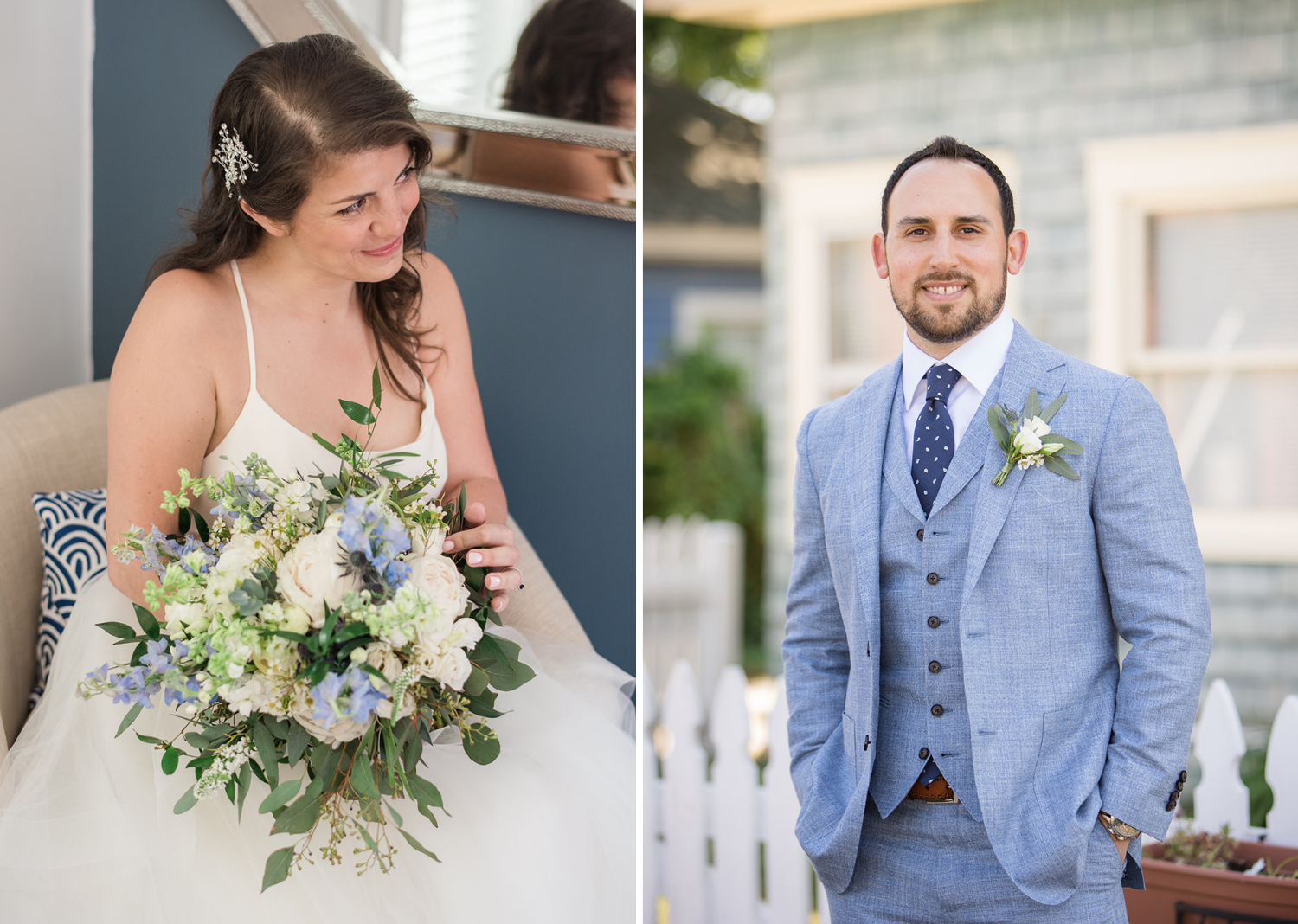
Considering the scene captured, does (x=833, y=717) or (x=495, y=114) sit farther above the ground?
(x=495, y=114)

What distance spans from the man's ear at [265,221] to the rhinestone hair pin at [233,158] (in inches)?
1.6

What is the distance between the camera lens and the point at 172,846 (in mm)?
1880

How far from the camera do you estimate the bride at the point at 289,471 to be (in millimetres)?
1867

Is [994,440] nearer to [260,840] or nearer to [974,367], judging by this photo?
[974,367]

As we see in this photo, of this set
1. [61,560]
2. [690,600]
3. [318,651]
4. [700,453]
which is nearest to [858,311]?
[690,600]

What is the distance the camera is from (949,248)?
1836mm

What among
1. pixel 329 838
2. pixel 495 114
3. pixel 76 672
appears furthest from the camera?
pixel 495 114

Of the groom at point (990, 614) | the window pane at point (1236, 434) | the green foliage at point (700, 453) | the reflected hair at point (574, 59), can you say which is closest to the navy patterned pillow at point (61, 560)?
the reflected hair at point (574, 59)

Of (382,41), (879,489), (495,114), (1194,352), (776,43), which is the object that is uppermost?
(776,43)

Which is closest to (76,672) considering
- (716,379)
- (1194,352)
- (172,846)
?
(172,846)

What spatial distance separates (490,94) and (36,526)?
149cm

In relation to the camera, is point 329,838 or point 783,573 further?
point 783,573

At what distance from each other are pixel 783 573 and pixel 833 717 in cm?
341

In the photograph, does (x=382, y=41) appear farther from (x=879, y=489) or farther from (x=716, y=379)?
(x=716, y=379)
